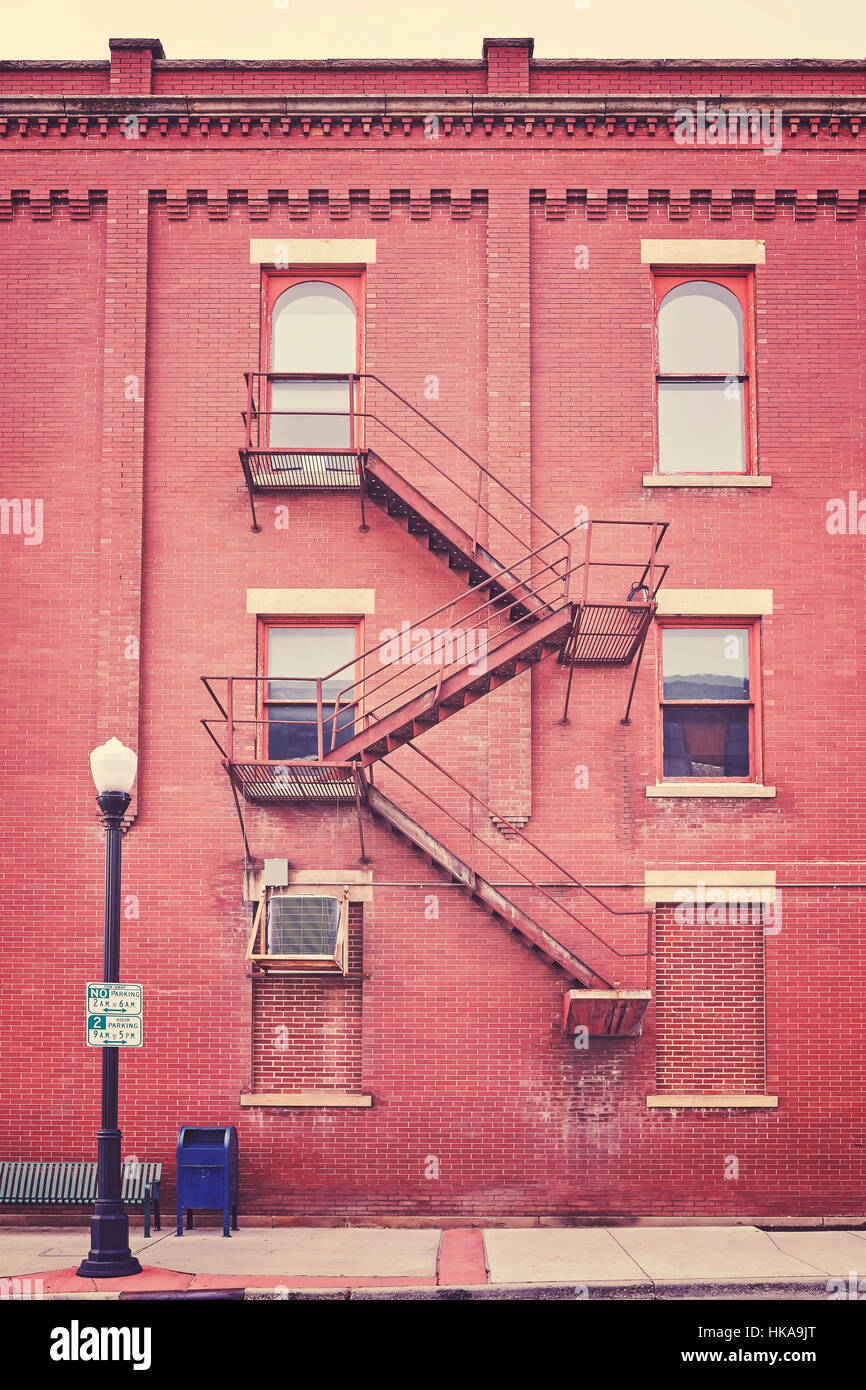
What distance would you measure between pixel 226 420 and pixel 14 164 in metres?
3.92

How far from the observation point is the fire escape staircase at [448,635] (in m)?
13.9

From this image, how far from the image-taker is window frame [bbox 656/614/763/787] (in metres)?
15.3

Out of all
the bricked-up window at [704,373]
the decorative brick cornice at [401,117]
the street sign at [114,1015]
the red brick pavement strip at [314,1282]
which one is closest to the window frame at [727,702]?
the bricked-up window at [704,373]

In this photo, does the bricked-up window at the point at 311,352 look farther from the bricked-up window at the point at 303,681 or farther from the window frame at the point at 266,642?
the bricked-up window at the point at 303,681

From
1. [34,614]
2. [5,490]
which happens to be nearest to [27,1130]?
[34,614]

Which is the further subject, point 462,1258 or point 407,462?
point 407,462

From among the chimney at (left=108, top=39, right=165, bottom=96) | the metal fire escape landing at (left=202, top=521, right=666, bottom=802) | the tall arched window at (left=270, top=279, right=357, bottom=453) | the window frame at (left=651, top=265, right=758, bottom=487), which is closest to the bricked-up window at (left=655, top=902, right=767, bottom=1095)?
the metal fire escape landing at (left=202, top=521, right=666, bottom=802)

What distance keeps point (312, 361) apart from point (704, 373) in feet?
14.5

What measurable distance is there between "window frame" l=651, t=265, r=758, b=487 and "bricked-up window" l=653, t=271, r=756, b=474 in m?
0.01

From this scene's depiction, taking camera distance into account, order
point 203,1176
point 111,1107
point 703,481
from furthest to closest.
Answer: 1. point 703,481
2. point 203,1176
3. point 111,1107

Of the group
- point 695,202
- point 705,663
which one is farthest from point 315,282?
point 705,663

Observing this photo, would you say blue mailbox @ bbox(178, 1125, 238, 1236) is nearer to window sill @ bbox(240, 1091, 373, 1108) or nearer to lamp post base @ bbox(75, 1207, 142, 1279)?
window sill @ bbox(240, 1091, 373, 1108)

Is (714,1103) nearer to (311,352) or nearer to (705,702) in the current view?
(705,702)

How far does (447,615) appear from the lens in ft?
50.4
